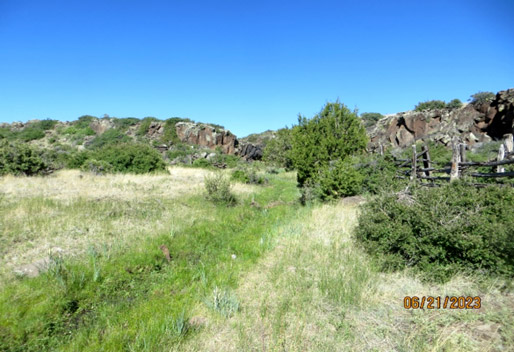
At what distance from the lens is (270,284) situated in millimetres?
4410

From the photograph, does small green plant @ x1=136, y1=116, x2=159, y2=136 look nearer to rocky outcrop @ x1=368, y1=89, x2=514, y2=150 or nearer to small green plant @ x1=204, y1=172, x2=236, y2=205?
small green plant @ x1=204, y1=172, x2=236, y2=205

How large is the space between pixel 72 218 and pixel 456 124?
137 ft

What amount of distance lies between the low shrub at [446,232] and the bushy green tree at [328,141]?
846 centimetres

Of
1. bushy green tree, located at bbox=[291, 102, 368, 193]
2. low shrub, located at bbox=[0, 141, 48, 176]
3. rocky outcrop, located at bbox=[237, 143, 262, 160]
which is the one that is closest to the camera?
bushy green tree, located at bbox=[291, 102, 368, 193]

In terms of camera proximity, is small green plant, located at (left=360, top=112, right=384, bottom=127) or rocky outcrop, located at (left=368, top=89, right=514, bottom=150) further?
small green plant, located at (left=360, top=112, right=384, bottom=127)

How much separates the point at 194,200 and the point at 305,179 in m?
7.14

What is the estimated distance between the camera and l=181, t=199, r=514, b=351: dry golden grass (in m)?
2.81

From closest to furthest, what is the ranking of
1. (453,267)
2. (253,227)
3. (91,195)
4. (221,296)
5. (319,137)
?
(221,296) < (453,267) < (253,227) < (91,195) < (319,137)

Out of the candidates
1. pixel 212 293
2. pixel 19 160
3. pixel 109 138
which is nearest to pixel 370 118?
pixel 109 138

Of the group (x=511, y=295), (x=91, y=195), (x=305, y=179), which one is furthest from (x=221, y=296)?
(x=305, y=179)

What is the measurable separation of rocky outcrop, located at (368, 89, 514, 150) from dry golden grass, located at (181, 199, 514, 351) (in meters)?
13.5

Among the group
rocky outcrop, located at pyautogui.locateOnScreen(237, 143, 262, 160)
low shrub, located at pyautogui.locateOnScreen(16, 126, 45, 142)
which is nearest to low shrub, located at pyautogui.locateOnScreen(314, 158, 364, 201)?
rocky outcrop, located at pyautogui.locateOnScreen(237, 143, 262, 160)

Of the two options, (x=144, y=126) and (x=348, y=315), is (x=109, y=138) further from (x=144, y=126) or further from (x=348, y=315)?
(x=348, y=315)

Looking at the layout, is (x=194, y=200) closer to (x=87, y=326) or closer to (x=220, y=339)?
(x=87, y=326)
